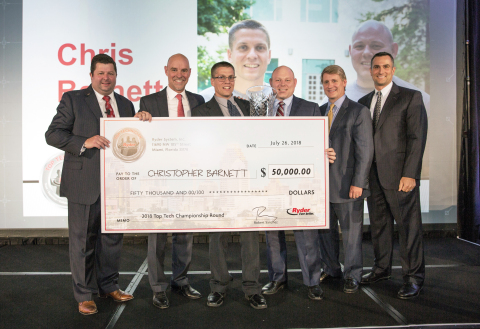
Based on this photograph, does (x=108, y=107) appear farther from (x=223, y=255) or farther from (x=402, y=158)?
(x=402, y=158)

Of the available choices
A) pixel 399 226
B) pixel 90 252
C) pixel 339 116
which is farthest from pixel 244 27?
pixel 90 252

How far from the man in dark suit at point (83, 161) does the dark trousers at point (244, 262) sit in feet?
2.65

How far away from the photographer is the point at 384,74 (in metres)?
2.82

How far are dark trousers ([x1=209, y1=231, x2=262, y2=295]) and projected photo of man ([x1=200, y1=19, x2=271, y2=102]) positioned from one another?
7.26 ft

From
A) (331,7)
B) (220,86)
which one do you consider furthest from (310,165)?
(331,7)

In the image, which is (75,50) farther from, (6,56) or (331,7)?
(331,7)

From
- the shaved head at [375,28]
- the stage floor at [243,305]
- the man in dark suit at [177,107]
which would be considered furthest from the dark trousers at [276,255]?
the shaved head at [375,28]

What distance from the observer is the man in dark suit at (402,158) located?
271 centimetres

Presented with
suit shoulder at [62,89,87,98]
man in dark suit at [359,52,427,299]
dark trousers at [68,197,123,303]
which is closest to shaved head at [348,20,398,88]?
man in dark suit at [359,52,427,299]

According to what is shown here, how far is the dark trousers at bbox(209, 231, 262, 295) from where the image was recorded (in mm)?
2438

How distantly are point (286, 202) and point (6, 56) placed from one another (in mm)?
3842

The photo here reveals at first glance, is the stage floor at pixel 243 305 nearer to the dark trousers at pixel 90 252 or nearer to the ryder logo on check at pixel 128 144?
the dark trousers at pixel 90 252

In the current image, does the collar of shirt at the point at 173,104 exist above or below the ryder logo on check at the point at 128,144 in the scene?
above

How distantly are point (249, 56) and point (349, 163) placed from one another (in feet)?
7.06
